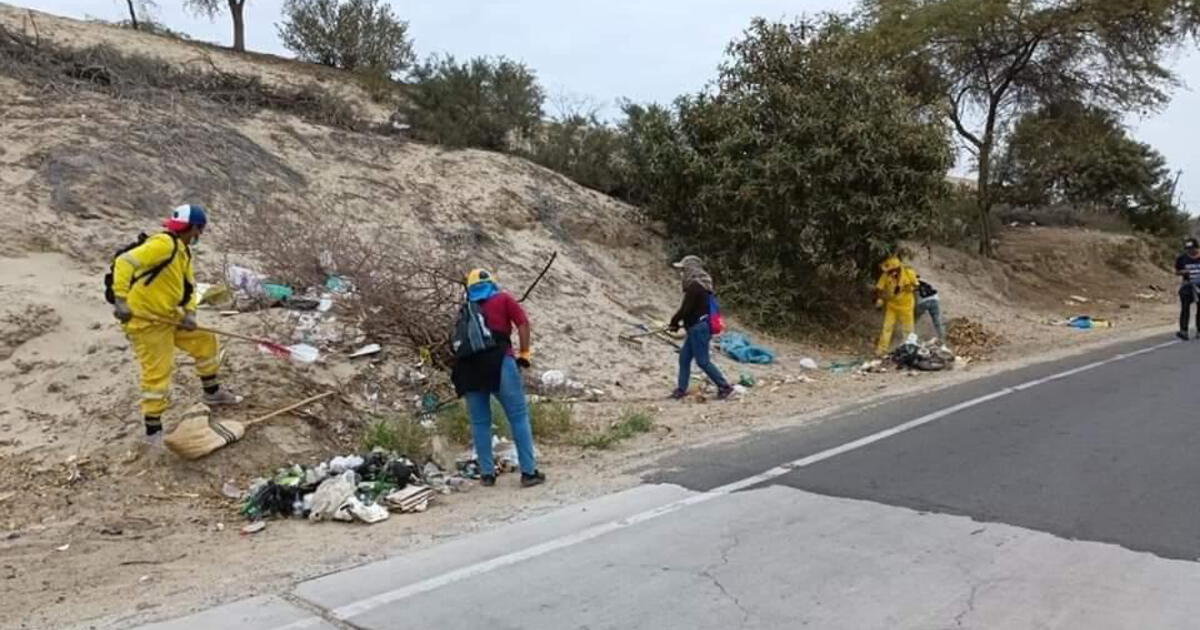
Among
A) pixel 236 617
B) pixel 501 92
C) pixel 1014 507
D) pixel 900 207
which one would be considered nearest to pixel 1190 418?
pixel 1014 507

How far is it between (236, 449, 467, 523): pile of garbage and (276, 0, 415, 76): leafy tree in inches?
765

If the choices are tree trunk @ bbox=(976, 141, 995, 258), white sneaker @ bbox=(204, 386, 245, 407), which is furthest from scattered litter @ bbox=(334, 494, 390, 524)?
tree trunk @ bbox=(976, 141, 995, 258)

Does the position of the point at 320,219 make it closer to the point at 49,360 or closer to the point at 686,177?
the point at 49,360

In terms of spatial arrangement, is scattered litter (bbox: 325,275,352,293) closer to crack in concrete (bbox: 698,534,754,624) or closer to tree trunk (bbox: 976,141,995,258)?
crack in concrete (bbox: 698,534,754,624)

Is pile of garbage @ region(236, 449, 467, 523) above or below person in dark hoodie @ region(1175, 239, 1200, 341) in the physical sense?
below

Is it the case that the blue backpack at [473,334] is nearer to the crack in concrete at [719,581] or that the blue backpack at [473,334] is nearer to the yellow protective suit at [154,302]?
the yellow protective suit at [154,302]

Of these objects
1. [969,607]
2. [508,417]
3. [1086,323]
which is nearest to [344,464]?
[508,417]

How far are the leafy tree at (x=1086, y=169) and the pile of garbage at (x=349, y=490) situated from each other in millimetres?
26727

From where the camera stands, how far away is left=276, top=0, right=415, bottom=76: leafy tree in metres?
25.3

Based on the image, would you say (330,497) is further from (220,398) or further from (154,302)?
(154,302)

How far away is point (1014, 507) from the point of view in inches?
244

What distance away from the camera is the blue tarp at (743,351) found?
13.8 meters

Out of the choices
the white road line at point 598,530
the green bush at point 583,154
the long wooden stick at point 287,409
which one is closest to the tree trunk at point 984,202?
the green bush at point 583,154

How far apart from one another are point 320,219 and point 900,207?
9.27m
